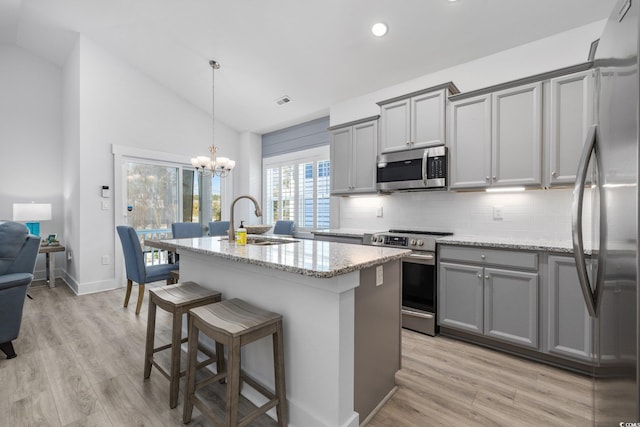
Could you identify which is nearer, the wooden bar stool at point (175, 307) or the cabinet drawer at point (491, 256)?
the wooden bar stool at point (175, 307)

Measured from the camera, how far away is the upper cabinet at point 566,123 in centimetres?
230

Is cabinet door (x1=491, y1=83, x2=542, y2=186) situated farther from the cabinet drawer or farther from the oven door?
the oven door

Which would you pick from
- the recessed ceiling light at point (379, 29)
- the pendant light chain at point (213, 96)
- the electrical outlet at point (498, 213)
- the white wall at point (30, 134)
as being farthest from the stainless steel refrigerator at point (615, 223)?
the white wall at point (30, 134)

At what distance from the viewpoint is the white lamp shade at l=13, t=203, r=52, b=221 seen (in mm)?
4082

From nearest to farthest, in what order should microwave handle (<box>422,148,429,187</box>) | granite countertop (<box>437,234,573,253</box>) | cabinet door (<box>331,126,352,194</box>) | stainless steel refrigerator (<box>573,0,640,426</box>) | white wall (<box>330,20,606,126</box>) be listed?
stainless steel refrigerator (<box>573,0,640,426</box>)
granite countertop (<box>437,234,573,253</box>)
white wall (<box>330,20,606,126</box>)
microwave handle (<box>422,148,429,187</box>)
cabinet door (<box>331,126,352,194</box>)

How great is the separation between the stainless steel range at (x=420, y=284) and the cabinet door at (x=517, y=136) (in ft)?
2.90

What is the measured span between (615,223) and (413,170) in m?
2.48

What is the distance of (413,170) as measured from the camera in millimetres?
3199

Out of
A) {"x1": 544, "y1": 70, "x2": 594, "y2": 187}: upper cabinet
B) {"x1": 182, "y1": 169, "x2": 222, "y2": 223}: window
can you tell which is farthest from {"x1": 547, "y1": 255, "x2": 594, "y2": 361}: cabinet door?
{"x1": 182, "y1": 169, "x2": 222, "y2": 223}: window

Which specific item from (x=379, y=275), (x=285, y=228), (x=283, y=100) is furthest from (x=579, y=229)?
(x=283, y=100)

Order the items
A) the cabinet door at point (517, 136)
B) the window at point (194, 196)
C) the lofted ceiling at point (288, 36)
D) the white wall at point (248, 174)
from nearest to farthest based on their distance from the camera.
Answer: the cabinet door at point (517, 136), the lofted ceiling at point (288, 36), the window at point (194, 196), the white wall at point (248, 174)

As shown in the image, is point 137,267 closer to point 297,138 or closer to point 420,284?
point 420,284

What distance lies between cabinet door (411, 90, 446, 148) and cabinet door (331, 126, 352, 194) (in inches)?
37.5

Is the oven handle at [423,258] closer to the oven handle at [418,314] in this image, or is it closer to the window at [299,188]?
the oven handle at [418,314]
